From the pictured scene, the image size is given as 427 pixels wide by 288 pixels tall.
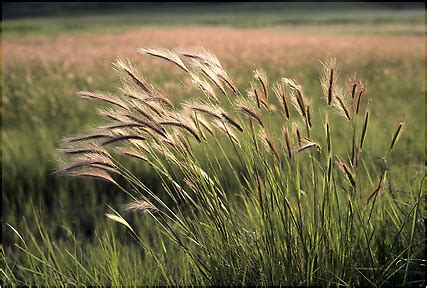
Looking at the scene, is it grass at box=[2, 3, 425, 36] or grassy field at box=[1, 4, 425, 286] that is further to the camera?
grass at box=[2, 3, 425, 36]

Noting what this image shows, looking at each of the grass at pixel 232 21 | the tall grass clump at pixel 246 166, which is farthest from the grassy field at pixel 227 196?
the grass at pixel 232 21

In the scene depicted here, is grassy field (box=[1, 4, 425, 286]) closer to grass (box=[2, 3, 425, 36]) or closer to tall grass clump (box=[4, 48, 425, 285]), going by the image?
tall grass clump (box=[4, 48, 425, 285])

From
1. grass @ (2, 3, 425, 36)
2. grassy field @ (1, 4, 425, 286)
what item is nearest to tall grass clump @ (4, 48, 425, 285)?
grassy field @ (1, 4, 425, 286)

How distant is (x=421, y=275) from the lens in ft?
7.02

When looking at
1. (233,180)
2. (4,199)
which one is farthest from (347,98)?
(4,199)

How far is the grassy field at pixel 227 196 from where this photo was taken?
1834 mm

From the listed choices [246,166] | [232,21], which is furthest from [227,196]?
[232,21]

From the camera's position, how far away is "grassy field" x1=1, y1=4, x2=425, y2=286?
1834mm

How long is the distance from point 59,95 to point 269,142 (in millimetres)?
4681

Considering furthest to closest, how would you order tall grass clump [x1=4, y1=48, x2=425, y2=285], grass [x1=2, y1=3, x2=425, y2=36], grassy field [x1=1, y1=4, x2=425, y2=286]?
grass [x1=2, y1=3, x2=425, y2=36]
grassy field [x1=1, y1=4, x2=425, y2=286]
tall grass clump [x1=4, y1=48, x2=425, y2=285]

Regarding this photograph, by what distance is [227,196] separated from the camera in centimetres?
342

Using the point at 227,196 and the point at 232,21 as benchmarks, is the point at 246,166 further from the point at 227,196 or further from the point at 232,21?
the point at 232,21

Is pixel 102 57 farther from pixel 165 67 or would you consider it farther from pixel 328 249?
pixel 328 249

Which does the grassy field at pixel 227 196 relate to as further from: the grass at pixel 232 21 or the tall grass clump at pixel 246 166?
the grass at pixel 232 21
